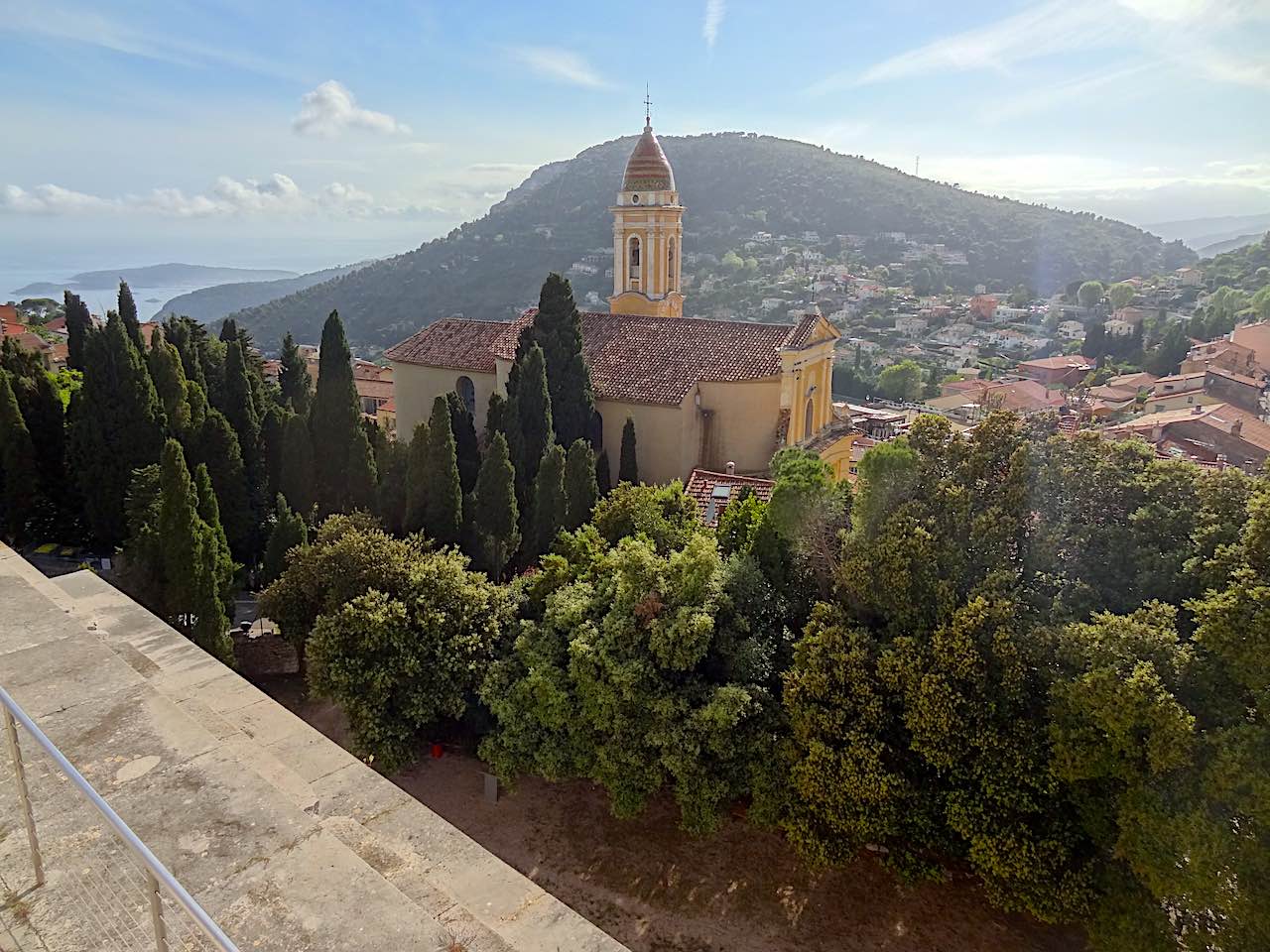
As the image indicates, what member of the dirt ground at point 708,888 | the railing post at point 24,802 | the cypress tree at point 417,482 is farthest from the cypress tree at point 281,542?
the railing post at point 24,802

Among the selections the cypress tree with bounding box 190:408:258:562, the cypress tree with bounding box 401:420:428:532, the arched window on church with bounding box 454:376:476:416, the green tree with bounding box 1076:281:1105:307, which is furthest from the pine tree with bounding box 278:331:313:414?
the green tree with bounding box 1076:281:1105:307

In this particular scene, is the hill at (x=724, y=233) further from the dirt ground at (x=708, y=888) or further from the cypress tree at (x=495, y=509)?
the dirt ground at (x=708, y=888)

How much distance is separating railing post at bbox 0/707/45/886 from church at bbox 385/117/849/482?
22.4m

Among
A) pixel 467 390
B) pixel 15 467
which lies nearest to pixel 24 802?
pixel 15 467

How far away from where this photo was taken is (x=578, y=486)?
2044 cm

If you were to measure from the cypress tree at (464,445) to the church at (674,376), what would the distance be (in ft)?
14.1

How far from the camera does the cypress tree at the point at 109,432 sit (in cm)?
2066

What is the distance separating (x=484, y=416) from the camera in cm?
3025

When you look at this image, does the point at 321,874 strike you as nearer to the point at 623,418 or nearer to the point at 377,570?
the point at 377,570

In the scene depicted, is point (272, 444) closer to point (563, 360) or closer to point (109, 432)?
point (109, 432)

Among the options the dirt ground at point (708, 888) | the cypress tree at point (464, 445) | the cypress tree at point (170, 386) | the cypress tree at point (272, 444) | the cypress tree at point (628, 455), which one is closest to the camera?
the dirt ground at point (708, 888)

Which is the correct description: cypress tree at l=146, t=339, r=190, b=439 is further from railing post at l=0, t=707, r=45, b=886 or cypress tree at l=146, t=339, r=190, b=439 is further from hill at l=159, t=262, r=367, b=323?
hill at l=159, t=262, r=367, b=323

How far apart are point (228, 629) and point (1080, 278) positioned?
143849 millimetres

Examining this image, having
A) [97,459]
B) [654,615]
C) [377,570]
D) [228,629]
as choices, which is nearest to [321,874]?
[654,615]
